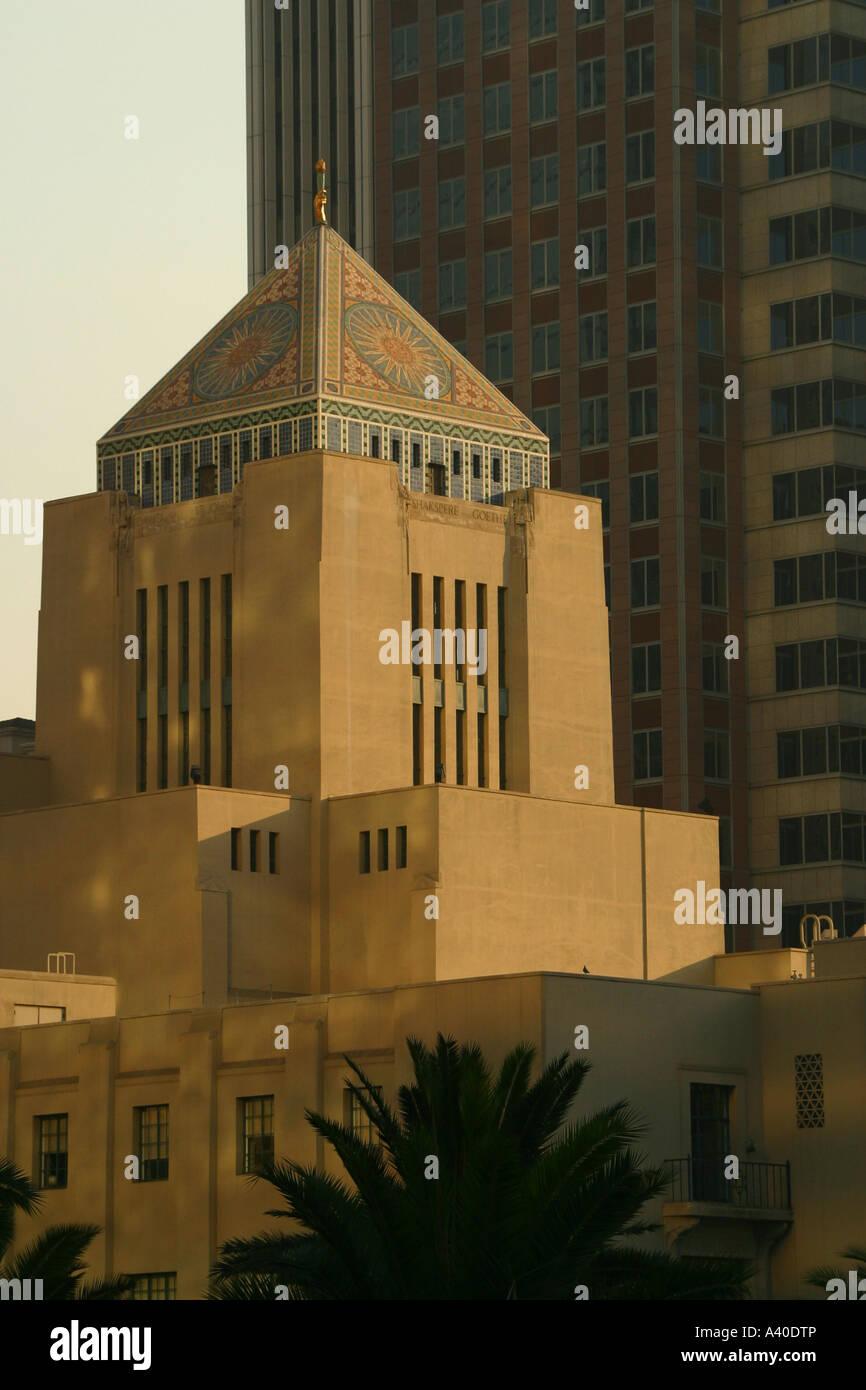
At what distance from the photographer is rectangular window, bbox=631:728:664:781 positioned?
378 ft

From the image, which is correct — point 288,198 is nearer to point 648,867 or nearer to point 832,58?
point 832,58

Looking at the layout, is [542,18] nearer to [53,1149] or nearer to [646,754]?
[646,754]

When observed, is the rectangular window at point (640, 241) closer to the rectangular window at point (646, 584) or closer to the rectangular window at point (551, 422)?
the rectangular window at point (551, 422)

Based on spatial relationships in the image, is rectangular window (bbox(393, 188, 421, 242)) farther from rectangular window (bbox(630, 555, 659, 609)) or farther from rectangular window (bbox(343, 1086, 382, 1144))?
rectangular window (bbox(343, 1086, 382, 1144))

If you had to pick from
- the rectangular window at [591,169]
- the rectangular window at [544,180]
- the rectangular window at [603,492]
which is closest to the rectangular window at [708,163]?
the rectangular window at [591,169]

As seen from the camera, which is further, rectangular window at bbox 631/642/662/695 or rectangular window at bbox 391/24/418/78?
rectangular window at bbox 391/24/418/78

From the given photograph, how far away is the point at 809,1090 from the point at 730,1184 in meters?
2.53

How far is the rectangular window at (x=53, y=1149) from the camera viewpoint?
6450cm

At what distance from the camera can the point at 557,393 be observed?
122312 millimetres

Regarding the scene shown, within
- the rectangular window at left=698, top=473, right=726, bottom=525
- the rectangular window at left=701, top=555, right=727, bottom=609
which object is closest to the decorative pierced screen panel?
the rectangular window at left=701, top=555, right=727, bottom=609

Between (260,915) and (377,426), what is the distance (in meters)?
13.0

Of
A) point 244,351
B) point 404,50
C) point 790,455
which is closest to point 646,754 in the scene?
point 790,455

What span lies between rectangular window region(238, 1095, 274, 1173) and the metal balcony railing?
8.07 m

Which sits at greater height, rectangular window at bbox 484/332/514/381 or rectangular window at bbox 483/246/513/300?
rectangular window at bbox 483/246/513/300
